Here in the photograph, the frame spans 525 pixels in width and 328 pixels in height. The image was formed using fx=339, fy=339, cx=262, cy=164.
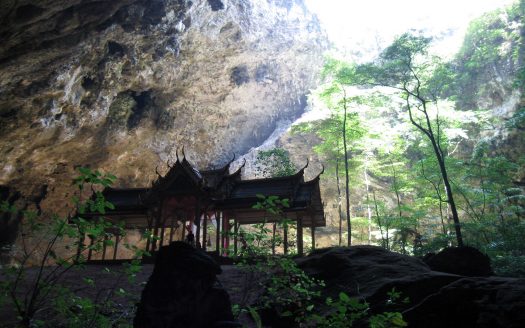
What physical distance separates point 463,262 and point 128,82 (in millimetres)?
20169

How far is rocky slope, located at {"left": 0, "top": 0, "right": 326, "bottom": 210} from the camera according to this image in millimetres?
15102

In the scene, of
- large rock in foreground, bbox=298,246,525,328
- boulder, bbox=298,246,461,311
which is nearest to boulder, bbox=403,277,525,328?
large rock in foreground, bbox=298,246,525,328

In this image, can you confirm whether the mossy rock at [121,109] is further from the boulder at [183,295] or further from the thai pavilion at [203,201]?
the boulder at [183,295]

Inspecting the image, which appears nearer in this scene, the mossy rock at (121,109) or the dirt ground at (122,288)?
the dirt ground at (122,288)

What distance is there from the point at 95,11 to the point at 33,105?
6240 mm

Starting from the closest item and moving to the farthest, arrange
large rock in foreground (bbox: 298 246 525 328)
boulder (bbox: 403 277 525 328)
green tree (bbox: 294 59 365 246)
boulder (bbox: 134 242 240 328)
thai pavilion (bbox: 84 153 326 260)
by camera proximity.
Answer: boulder (bbox: 403 277 525 328)
large rock in foreground (bbox: 298 246 525 328)
boulder (bbox: 134 242 240 328)
thai pavilion (bbox: 84 153 326 260)
green tree (bbox: 294 59 365 246)

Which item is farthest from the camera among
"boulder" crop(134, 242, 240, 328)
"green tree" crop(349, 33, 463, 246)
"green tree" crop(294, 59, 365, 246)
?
"green tree" crop(294, 59, 365, 246)

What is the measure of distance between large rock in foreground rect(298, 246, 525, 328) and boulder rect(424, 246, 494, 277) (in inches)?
38.6

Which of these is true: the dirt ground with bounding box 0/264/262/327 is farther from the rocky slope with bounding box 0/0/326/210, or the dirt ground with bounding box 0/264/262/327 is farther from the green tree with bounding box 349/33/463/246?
the green tree with bounding box 349/33/463/246

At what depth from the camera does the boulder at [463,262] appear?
8.79 m

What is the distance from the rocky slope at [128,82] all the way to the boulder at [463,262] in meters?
15.6

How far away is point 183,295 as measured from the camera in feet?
20.2

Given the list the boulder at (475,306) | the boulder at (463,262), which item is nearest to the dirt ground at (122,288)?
the boulder at (475,306)

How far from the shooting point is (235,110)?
Result: 1351 inches
